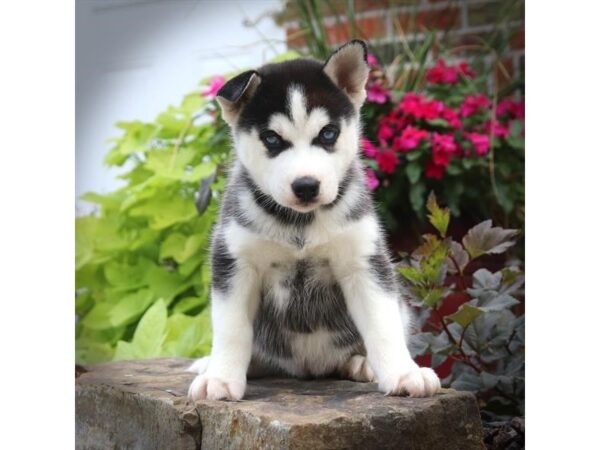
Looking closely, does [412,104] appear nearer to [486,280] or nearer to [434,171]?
[434,171]

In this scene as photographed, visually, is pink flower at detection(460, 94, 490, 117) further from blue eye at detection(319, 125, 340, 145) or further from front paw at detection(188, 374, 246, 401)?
front paw at detection(188, 374, 246, 401)

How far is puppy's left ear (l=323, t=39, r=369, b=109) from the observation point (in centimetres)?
153

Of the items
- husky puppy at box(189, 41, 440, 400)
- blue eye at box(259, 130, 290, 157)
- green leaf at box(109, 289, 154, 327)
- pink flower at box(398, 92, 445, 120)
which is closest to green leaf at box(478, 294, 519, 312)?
husky puppy at box(189, 41, 440, 400)

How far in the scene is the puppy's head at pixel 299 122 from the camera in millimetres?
1441

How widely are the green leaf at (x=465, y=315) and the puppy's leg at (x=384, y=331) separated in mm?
241

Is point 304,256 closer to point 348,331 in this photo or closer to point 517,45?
point 348,331

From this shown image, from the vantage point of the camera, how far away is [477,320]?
6.50 ft

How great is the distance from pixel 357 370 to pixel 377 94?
1.13 metres

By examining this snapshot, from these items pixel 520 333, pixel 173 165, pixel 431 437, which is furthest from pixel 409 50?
pixel 431 437

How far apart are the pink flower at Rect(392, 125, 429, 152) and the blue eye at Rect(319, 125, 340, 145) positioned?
1070 millimetres

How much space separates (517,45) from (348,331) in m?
1.01

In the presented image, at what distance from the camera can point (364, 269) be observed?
1.60 m

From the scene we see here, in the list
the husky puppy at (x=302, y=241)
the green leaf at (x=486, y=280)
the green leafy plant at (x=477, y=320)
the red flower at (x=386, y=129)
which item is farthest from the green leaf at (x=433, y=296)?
the red flower at (x=386, y=129)

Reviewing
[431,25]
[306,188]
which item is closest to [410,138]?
[431,25]
